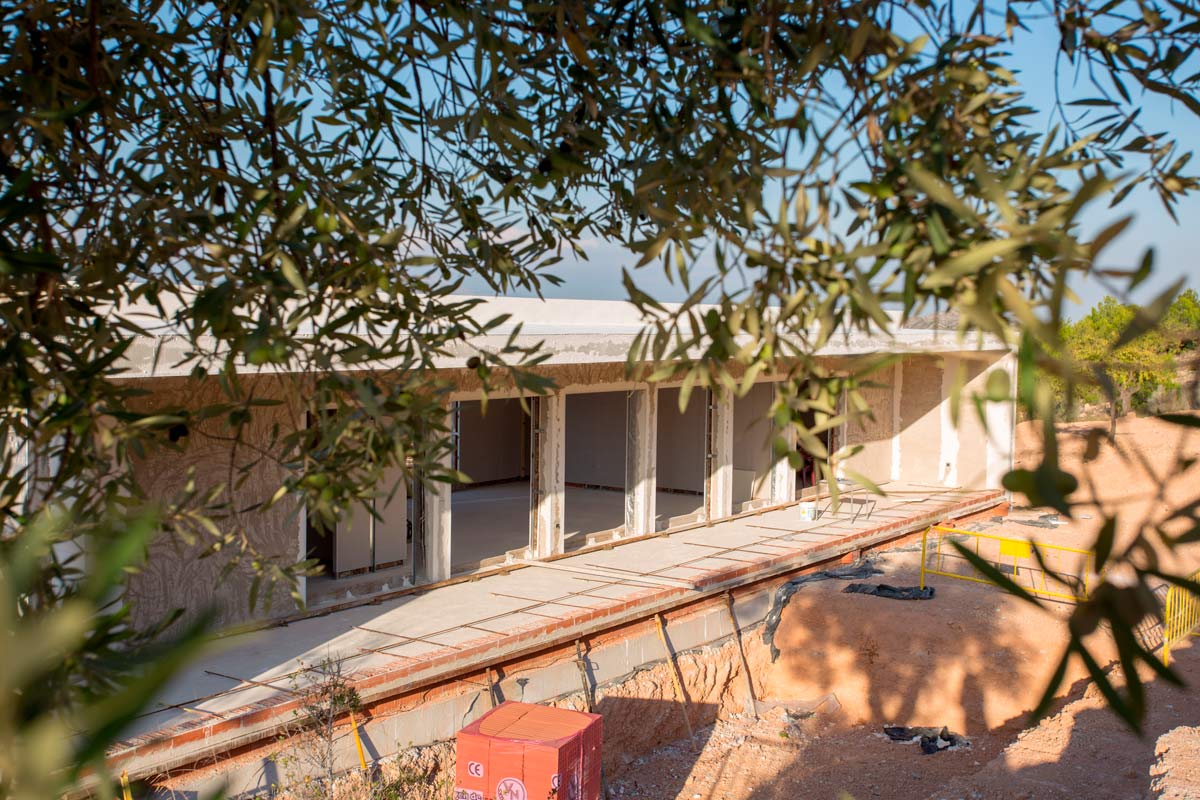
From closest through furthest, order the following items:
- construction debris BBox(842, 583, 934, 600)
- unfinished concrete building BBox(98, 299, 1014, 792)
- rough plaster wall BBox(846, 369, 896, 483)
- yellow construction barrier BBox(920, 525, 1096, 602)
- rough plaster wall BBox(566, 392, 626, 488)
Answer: unfinished concrete building BBox(98, 299, 1014, 792) < construction debris BBox(842, 583, 934, 600) < yellow construction barrier BBox(920, 525, 1096, 602) < rough plaster wall BBox(846, 369, 896, 483) < rough plaster wall BBox(566, 392, 626, 488)

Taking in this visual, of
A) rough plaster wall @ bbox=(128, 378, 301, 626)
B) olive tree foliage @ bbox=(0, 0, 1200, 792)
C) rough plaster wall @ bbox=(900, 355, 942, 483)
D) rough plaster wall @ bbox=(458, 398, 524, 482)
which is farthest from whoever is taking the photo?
rough plaster wall @ bbox=(458, 398, 524, 482)

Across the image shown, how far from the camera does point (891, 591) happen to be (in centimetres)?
1245

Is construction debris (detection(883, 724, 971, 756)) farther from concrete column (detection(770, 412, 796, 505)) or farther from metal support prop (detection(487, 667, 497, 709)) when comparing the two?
concrete column (detection(770, 412, 796, 505))

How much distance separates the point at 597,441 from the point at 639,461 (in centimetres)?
629

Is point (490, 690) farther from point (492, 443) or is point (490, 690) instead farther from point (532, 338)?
point (492, 443)

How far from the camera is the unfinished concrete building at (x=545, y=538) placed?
8.07 m

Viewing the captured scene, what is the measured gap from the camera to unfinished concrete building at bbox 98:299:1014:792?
8.07m

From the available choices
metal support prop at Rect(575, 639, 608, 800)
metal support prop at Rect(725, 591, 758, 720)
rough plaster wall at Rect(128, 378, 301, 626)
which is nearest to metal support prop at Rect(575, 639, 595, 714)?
metal support prop at Rect(575, 639, 608, 800)

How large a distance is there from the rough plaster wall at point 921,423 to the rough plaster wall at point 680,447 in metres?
4.01

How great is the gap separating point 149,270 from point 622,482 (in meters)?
17.0

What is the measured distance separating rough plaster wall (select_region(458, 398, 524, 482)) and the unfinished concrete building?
0.21 ft

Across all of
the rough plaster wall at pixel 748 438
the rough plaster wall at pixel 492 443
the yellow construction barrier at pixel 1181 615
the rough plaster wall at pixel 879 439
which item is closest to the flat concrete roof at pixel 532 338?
the rough plaster wall at pixel 879 439

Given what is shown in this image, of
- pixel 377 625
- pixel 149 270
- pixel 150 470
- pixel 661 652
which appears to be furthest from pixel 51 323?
pixel 661 652

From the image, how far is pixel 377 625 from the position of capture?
370 inches
